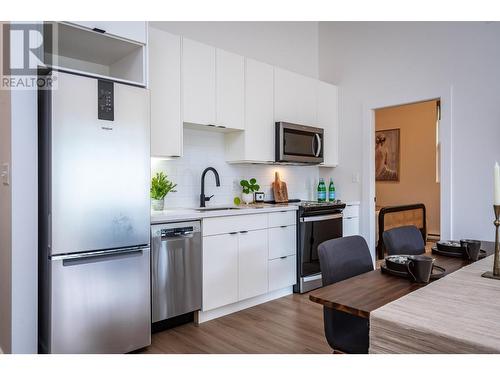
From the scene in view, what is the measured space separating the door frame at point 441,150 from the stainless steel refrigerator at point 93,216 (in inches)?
108

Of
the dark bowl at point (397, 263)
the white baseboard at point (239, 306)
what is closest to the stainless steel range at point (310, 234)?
the white baseboard at point (239, 306)

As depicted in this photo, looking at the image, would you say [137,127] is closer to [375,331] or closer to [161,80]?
[161,80]

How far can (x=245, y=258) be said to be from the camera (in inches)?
120

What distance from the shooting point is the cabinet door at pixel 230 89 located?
10.6ft

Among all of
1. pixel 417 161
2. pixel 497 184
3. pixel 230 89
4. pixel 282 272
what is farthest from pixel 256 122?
pixel 417 161

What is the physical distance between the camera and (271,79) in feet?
12.1

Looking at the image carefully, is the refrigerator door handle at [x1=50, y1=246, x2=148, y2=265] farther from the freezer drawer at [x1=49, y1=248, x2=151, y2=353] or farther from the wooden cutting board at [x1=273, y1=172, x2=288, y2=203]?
the wooden cutting board at [x1=273, y1=172, x2=288, y2=203]

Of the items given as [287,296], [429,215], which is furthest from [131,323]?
[429,215]

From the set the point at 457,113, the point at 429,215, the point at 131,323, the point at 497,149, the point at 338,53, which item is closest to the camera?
the point at 131,323

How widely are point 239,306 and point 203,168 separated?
4.35ft

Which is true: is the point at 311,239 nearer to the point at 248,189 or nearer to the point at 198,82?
the point at 248,189

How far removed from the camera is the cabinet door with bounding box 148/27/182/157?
9.11ft
